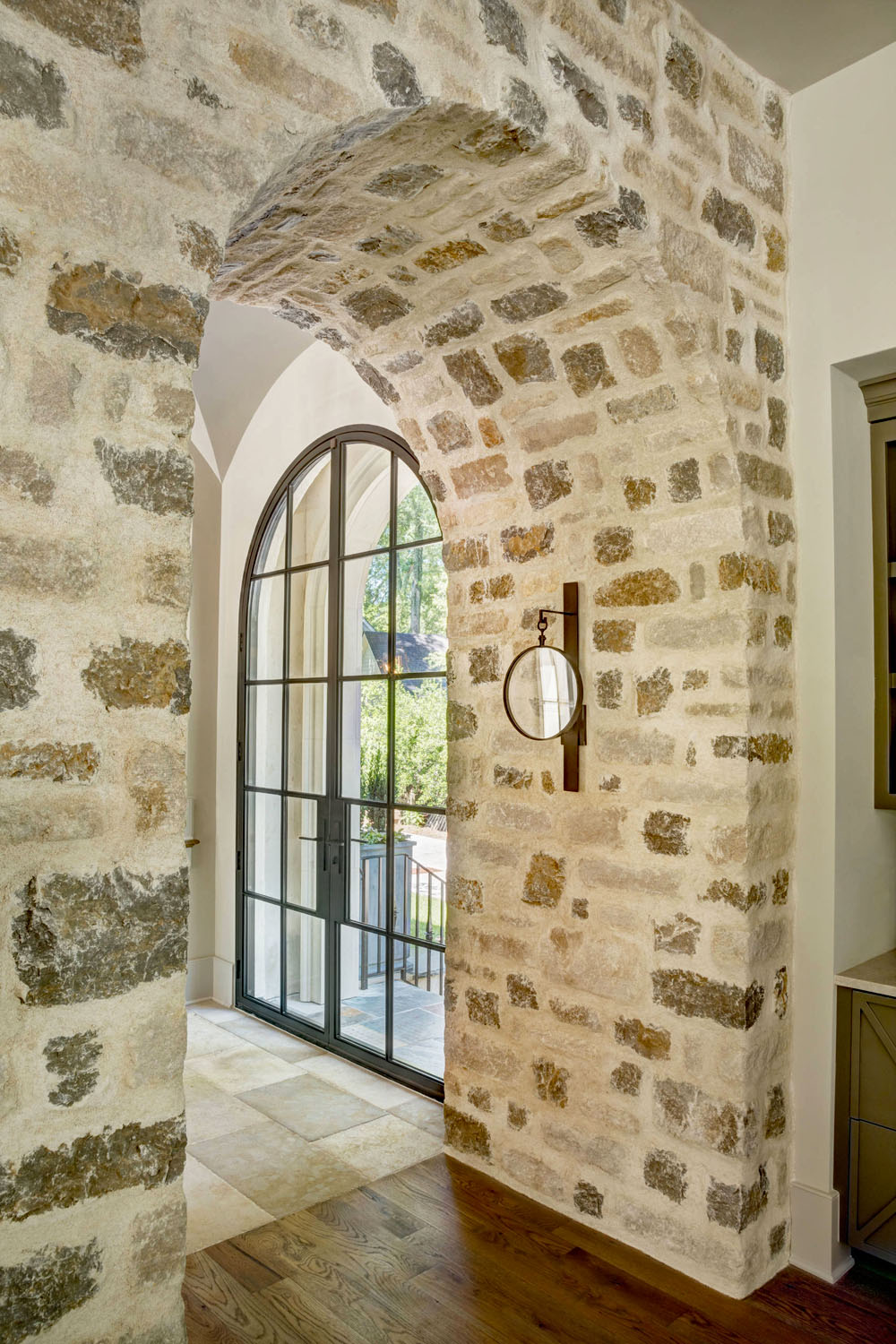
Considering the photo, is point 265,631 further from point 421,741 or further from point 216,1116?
point 216,1116

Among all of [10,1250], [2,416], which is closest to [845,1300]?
[10,1250]

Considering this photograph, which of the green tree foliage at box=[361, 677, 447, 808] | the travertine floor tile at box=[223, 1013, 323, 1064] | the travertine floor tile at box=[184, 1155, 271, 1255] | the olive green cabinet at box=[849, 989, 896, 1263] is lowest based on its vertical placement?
the travertine floor tile at box=[223, 1013, 323, 1064]

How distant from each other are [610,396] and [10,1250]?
232 cm

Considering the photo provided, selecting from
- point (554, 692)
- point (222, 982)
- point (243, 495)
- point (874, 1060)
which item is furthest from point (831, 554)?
point (222, 982)

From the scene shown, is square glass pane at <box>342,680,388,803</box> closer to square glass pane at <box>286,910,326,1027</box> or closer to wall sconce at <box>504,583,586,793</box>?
square glass pane at <box>286,910,326,1027</box>

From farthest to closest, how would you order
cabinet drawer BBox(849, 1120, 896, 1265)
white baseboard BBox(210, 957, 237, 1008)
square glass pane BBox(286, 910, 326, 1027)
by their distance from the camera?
white baseboard BBox(210, 957, 237, 1008)
square glass pane BBox(286, 910, 326, 1027)
cabinet drawer BBox(849, 1120, 896, 1265)

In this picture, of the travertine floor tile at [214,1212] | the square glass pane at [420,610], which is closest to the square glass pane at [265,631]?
the square glass pane at [420,610]

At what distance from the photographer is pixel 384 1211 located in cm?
279

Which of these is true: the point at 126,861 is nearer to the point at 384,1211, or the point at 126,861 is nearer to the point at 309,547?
the point at 384,1211

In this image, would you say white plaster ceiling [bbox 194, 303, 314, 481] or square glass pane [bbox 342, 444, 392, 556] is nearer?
square glass pane [bbox 342, 444, 392, 556]

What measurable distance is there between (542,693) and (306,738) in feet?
6.15

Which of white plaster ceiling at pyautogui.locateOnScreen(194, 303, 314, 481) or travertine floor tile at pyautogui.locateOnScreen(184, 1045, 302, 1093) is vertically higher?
white plaster ceiling at pyautogui.locateOnScreen(194, 303, 314, 481)

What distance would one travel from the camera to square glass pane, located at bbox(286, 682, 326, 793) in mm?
4324

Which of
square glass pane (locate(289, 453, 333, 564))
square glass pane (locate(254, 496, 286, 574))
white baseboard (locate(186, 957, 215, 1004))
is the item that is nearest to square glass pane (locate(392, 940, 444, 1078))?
white baseboard (locate(186, 957, 215, 1004))
